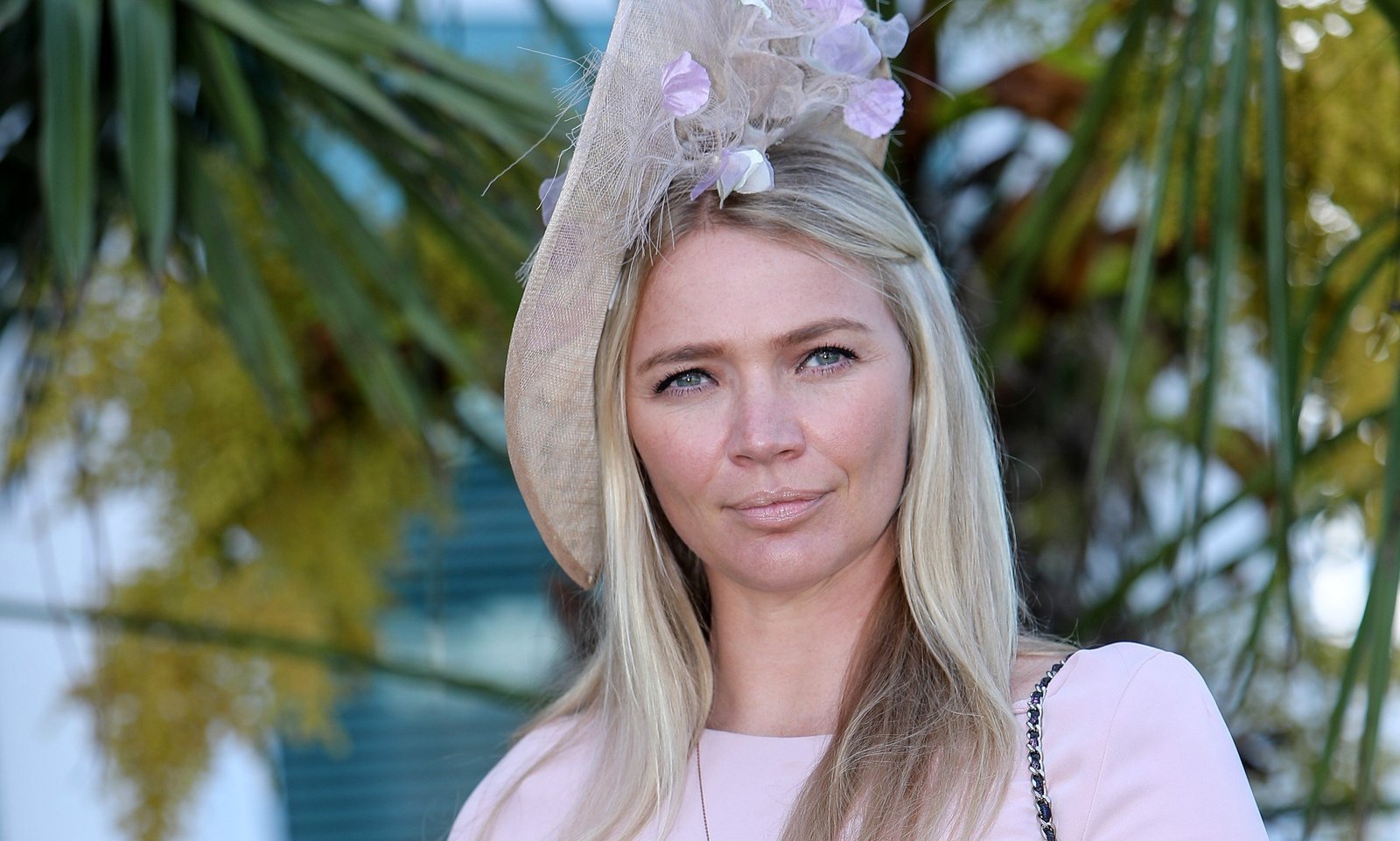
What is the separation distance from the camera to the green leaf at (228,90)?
1.32 meters

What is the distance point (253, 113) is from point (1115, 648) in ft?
2.79

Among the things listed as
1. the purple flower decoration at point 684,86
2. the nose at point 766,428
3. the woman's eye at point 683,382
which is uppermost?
the purple flower decoration at point 684,86

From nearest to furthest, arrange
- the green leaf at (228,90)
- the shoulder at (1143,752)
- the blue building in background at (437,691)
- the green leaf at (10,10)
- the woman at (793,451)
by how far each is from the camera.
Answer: the shoulder at (1143,752), the woman at (793,451), the green leaf at (10,10), the green leaf at (228,90), the blue building in background at (437,691)

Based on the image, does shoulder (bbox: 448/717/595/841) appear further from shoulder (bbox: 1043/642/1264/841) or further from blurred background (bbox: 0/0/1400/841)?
shoulder (bbox: 1043/642/1264/841)

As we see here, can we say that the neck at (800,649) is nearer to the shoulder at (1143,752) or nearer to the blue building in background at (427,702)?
the shoulder at (1143,752)

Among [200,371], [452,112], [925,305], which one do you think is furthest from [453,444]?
[925,305]

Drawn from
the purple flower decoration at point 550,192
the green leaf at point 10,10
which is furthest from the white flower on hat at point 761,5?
the green leaf at point 10,10

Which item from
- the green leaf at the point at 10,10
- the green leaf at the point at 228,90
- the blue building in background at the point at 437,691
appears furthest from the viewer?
the blue building in background at the point at 437,691

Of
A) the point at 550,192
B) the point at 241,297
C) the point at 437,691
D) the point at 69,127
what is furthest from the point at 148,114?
the point at 437,691

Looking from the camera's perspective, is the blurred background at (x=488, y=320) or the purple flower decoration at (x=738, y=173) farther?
A: the blurred background at (x=488, y=320)

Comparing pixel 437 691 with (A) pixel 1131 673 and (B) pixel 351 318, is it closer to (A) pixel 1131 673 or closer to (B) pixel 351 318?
(B) pixel 351 318

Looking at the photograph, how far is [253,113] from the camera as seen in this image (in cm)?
133

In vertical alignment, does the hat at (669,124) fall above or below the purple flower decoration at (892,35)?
below

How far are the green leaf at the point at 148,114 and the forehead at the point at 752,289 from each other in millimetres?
414
